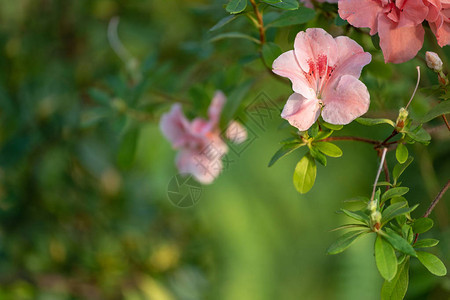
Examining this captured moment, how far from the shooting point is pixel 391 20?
45 cm

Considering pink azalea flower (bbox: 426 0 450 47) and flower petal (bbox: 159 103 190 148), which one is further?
flower petal (bbox: 159 103 190 148)

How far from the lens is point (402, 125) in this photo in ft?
1.47

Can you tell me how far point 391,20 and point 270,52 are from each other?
131mm

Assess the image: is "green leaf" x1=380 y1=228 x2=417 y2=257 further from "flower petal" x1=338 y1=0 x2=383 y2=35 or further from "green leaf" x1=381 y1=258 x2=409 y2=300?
"flower petal" x1=338 y1=0 x2=383 y2=35

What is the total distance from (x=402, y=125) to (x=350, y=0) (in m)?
0.11

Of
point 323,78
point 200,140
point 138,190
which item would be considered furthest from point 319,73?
point 138,190

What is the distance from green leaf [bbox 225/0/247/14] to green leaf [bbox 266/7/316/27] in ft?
0.26

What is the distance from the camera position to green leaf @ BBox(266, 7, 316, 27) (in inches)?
20.2

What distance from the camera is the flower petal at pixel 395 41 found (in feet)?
1.48

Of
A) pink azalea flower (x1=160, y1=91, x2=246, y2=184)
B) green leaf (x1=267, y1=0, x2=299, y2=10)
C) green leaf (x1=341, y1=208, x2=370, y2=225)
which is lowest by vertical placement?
pink azalea flower (x1=160, y1=91, x2=246, y2=184)

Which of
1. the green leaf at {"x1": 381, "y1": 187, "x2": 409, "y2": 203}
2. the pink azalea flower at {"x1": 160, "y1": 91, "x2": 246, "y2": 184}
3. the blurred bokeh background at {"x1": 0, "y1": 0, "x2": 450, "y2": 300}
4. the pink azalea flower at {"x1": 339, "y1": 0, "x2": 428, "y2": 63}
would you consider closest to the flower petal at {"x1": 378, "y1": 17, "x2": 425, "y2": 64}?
the pink azalea flower at {"x1": 339, "y1": 0, "x2": 428, "y2": 63}

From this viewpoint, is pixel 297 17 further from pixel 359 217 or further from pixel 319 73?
pixel 359 217

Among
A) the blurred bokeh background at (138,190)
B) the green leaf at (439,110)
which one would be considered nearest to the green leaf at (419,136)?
the green leaf at (439,110)

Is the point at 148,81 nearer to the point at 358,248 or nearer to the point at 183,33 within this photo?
the point at 183,33
